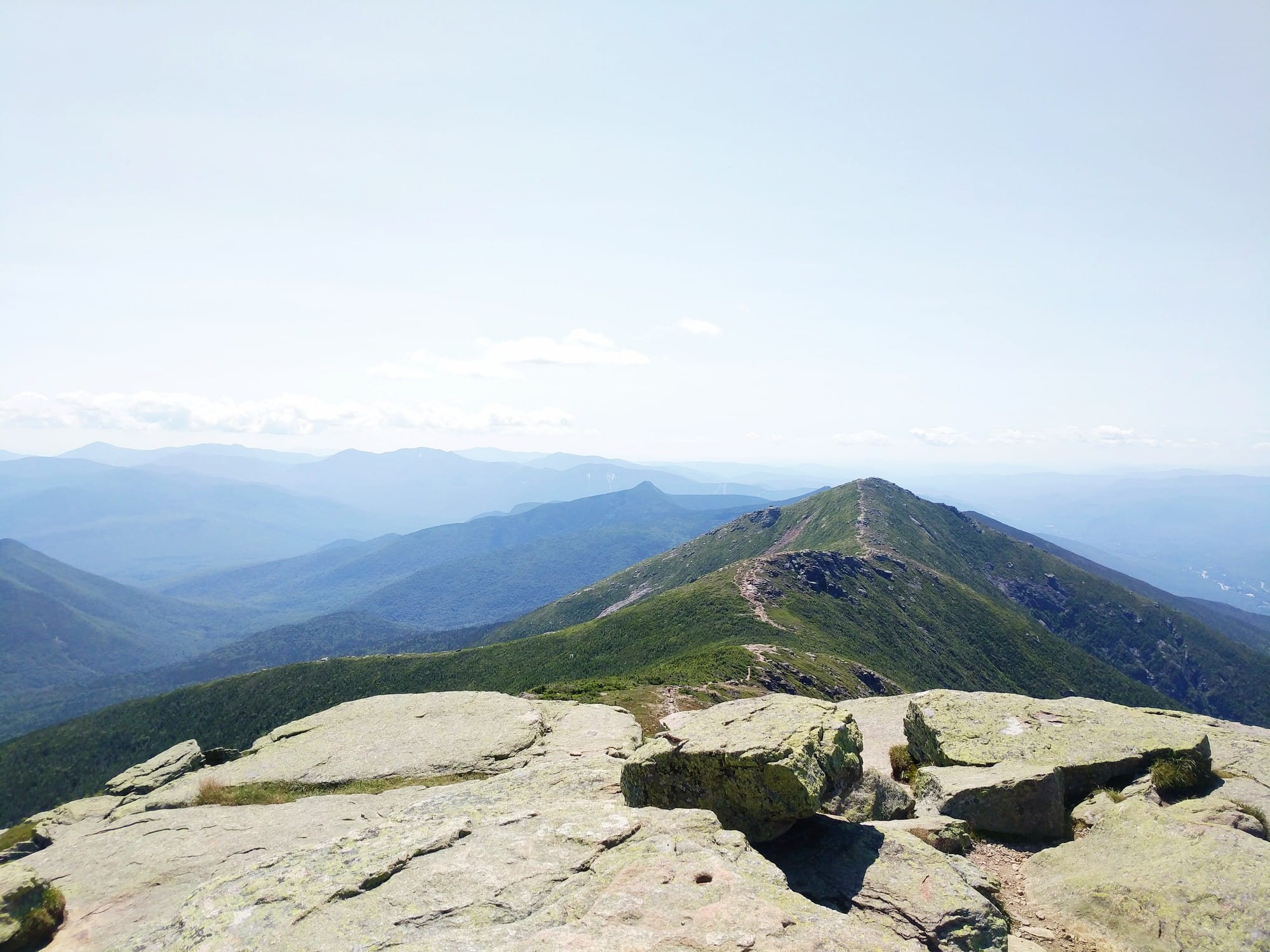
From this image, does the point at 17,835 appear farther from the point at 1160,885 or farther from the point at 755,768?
the point at 1160,885

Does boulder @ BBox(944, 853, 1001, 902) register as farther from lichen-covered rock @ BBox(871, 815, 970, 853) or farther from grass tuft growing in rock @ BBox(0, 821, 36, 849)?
grass tuft growing in rock @ BBox(0, 821, 36, 849)

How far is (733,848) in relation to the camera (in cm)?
1265

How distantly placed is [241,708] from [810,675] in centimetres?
11746

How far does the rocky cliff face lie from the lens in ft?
36.3

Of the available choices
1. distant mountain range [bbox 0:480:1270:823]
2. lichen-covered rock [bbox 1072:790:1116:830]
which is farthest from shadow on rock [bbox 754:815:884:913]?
distant mountain range [bbox 0:480:1270:823]

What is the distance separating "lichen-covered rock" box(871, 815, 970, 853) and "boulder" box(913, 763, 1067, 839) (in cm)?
143

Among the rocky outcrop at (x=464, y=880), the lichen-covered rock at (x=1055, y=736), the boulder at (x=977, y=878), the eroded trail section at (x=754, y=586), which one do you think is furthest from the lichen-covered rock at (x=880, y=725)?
the eroded trail section at (x=754, y=586)


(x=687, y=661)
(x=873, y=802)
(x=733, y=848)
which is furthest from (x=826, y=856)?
(x=687, y=661)

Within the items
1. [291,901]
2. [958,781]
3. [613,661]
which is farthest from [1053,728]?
[613,661]

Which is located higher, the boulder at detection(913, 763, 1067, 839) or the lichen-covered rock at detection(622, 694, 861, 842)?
the lichen-covered rock at detection(622, 694, 861, 842)

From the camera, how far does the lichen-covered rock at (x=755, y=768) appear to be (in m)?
14.4

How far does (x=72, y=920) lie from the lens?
56.0 ft

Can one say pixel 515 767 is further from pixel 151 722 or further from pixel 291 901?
pixel 151 722

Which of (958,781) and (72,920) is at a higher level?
(958,781)
